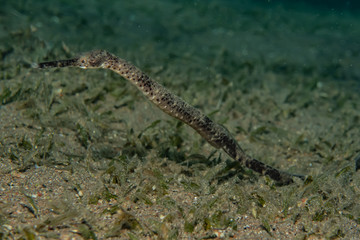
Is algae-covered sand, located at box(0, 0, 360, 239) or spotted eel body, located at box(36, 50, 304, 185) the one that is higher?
spotted eel body, located at box(36, 50, 304, 185)

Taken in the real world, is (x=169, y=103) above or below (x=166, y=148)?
above

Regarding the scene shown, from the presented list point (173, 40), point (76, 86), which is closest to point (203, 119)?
point (76, 86)

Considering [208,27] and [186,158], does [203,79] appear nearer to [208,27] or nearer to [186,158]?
[186,158]

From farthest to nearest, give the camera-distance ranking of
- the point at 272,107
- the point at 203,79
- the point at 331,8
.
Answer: the point at 331,8
the point at 203,79
the point at 272,107

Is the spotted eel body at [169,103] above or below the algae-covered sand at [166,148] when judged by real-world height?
above
